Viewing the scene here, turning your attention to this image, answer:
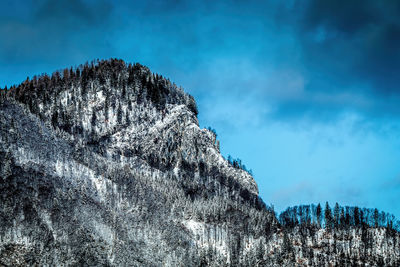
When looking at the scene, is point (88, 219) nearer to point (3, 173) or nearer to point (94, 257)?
point (94, 257)

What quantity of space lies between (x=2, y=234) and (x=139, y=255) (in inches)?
2020

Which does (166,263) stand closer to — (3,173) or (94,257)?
(94,257)

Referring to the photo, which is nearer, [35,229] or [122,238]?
[35,229]

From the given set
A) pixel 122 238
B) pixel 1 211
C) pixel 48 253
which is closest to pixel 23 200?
pixel 1 211

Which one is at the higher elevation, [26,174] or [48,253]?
[26,174]

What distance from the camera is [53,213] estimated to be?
19000 centimetres

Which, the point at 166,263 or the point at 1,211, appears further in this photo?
the point at 166,263

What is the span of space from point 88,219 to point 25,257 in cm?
3611

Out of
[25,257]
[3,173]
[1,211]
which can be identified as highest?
[3,173]

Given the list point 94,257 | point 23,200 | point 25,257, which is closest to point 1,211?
point 23,200

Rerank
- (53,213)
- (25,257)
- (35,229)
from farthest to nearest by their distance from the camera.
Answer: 1. (53,213)
2. (35,229)
3. (25,257)

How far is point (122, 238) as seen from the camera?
652ft

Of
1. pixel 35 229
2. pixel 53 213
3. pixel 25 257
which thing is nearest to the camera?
pixel 25 257

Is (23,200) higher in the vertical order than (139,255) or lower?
higher
